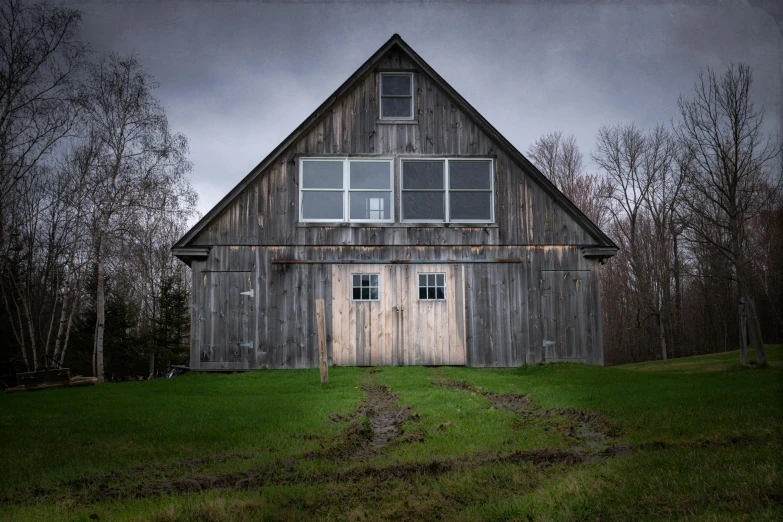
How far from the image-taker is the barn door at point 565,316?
1614cm

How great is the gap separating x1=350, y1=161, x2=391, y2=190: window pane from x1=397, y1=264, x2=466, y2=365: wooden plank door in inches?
99.6

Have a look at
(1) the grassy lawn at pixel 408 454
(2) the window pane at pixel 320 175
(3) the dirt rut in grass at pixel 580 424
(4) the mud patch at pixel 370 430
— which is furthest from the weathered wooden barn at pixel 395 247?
(4) the mud patch at pixel 370 430

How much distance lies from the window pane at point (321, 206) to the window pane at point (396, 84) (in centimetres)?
356

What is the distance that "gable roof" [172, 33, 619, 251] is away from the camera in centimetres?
1589

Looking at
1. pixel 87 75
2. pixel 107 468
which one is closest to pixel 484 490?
pixel 107 468

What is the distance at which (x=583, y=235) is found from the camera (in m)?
16.4

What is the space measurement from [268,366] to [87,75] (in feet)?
45.3

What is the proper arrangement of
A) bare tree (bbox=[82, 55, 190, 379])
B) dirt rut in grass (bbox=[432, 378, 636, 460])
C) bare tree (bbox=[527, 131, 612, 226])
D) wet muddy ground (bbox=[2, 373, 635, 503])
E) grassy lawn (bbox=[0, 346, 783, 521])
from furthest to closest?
bare tree (bbox=[527, 131, 612, 226]) → bare tree (bbox=[82, 55, 190, 379]) → dirt rut in grass (bbox=[432, 378, 636, 460]) → wet muddy ground (bbox=[2, 373, 635, 503]) → grassy lawn (bbox=[0, 346, 783, 521])

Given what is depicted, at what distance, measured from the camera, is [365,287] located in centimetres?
1602

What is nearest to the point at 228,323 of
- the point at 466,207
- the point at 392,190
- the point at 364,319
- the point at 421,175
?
the point at 364,319

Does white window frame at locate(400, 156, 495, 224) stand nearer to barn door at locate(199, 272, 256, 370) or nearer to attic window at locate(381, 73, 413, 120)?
attic window at locate(381, 73, 413, 120)

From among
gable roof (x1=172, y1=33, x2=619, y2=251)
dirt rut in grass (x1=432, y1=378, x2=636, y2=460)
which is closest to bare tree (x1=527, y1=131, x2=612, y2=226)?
gable roof (x1=172, y1=33, x2=619, y2=251)

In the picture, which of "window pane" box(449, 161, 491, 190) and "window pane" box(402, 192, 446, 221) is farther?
"window pane" box(449, 161, 491, 190)

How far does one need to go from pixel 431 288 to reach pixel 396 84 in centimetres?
610
